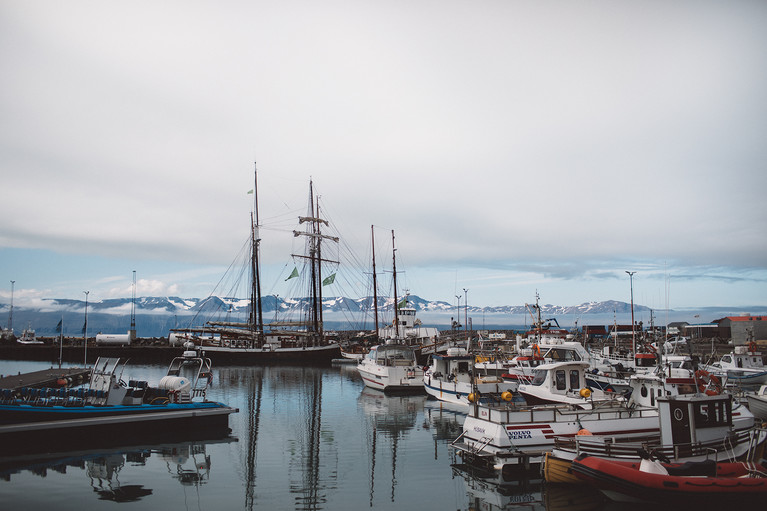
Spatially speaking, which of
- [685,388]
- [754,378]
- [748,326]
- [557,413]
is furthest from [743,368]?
[748,326]

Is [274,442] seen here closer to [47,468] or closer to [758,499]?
[47,468]

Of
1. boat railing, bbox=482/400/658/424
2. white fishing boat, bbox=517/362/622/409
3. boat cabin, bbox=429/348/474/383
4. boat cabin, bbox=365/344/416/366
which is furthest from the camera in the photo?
boat cabin, bbox=365/344/416/366

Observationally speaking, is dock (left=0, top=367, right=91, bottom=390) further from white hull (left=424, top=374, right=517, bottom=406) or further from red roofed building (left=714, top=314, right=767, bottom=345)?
red roofed building (left=714, top=314, right=767, bottom=345)

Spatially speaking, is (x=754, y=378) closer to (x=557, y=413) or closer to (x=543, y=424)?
(x=557, y=413)

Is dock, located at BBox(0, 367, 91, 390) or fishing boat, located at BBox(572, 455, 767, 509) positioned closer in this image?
fishing boat, located at BBox(572, 455, 767, 509)

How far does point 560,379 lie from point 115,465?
71.2 ft

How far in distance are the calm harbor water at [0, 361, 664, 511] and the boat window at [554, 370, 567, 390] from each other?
20.5 ft

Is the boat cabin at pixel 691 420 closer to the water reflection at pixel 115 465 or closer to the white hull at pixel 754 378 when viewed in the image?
the water reflection at pixel 115 465

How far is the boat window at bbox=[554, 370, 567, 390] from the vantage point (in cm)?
2680

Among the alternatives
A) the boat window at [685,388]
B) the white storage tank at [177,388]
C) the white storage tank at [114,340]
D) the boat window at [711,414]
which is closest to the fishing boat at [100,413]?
the white storage tank at [177,388]

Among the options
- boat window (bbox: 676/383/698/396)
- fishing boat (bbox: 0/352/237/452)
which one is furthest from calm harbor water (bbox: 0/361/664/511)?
boat window (bbox: 676/383/698/396)

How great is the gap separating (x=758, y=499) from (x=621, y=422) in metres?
6.14

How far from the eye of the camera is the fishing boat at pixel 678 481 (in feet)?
46.9

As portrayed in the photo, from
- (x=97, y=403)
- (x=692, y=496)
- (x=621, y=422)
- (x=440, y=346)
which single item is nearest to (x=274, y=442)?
(x=97, y=403)
